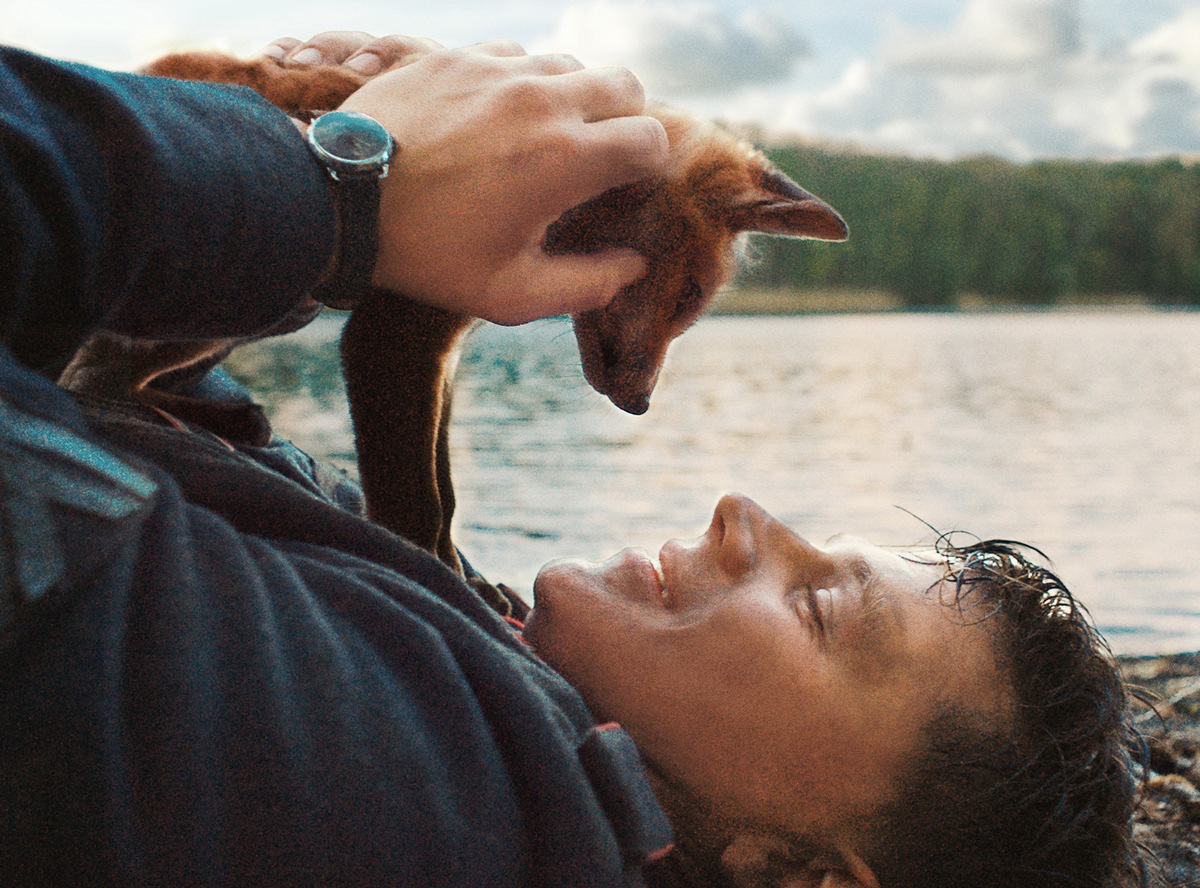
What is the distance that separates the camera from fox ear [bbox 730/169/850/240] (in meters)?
1.92

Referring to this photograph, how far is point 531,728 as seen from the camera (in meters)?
1.16

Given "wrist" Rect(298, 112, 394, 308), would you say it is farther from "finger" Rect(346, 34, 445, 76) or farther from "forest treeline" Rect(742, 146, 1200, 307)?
"forest treeline" Rect(742, 146, 1200, 307)

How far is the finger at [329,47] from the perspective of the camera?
184cm

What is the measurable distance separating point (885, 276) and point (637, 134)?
5507cm

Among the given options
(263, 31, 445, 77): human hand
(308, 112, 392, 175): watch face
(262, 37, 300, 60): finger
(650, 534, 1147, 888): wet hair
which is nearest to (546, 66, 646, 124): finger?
(308, 112, 392, 175): watch face

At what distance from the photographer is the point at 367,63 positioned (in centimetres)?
182

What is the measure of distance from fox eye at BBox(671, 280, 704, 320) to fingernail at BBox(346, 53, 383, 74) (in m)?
0.66

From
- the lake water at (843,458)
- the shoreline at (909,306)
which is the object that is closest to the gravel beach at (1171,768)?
the lake water at (843,458)

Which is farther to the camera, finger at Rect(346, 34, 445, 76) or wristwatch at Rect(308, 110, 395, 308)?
finger at Rect(346, 34, 445, 76)

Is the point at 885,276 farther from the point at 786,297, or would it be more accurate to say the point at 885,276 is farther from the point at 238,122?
the point at 238,122

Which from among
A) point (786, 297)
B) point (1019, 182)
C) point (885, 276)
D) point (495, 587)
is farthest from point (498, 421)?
point (1019, 182)

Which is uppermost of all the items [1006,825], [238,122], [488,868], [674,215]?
[238,122]

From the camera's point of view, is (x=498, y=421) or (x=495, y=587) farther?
(x=498, y=421)

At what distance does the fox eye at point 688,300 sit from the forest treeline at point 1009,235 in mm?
51005
